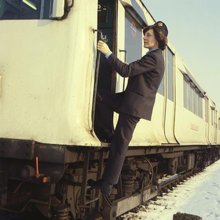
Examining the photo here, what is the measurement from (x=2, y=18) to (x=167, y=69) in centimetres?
341

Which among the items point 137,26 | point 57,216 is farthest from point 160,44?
point 57,216

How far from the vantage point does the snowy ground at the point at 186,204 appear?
4879 millimetres

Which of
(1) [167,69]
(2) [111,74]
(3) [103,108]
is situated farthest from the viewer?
(1) [167,69]

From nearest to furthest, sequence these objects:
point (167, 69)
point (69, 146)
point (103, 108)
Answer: point (69, 146)
point (103, 108)
point (167, 69)

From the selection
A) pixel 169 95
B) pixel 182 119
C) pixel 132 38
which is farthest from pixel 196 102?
pixel 132 38

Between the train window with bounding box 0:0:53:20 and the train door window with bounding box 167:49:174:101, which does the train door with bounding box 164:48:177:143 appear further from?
the train window with bounding box 0:0:53:20

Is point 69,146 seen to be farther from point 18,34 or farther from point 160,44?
point 160,44

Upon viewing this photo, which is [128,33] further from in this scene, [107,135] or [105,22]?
[107,135]

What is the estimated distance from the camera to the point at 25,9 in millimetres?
2969

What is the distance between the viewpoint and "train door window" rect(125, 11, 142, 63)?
A: 3.81 metres

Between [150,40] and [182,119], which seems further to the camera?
[182,119]

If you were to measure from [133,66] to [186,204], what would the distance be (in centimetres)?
408

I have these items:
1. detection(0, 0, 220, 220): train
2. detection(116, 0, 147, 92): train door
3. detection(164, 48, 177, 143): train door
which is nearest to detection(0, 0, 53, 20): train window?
detection(0, 0, 220, 220): train

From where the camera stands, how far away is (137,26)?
4.15 metres
